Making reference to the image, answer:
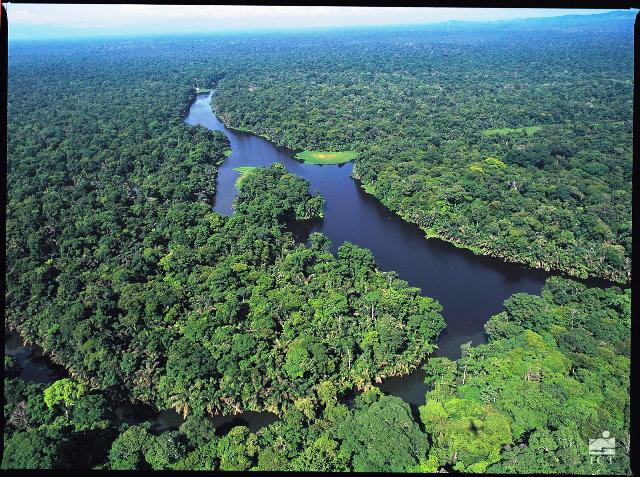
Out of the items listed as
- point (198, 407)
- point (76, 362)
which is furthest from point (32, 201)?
point (198, 407)

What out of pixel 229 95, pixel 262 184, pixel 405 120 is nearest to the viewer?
pixel 262 184

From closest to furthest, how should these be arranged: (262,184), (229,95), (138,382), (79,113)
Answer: (138,382) < (262,184) < (79,113) < (229,95)

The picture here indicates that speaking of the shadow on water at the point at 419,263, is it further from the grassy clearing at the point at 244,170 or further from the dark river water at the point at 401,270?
Result: the grassy clearing at the point at 244,170

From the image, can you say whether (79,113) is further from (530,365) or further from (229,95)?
(530,365)

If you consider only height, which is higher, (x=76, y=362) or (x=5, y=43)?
(x=5, y=43)

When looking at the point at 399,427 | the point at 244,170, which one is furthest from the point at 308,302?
the point at 244,170

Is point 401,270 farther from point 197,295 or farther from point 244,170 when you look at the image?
point 244,170

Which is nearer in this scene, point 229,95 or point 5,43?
point 5,43

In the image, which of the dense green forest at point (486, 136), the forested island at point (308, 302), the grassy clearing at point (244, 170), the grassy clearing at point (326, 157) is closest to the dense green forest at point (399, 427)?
the forested island at point (308, 302)

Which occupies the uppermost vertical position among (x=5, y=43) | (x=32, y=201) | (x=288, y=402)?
(x=5, y=43)
